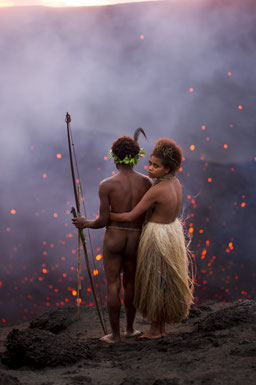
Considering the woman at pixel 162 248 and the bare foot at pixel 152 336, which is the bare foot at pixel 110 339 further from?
the woman at pixel 162 248

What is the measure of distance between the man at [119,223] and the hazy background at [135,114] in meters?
2.14

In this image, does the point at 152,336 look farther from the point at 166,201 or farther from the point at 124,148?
the point at 124,148

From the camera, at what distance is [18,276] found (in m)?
6.19

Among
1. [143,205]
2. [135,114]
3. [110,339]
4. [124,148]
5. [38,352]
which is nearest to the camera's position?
[38,352]

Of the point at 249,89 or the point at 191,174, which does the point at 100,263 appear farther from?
the point at 249,89

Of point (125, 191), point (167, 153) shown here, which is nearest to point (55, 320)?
point (125, 191)

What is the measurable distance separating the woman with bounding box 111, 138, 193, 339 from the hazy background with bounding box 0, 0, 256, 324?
2.28 meters

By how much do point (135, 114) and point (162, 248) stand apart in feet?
10.7

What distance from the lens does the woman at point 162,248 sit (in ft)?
Answer: 13.3

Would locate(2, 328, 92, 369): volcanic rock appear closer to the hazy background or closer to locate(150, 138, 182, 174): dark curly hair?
locate(150, 138, 182, 174): dark curly hair

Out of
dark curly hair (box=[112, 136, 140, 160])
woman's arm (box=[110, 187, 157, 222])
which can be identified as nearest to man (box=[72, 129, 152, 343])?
dark curly hair (box=[112, 136, 140, 160])

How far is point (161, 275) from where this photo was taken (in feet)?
13.3

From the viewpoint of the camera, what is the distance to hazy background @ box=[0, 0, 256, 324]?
6.47m

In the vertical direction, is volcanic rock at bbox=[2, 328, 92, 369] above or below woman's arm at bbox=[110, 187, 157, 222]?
below
